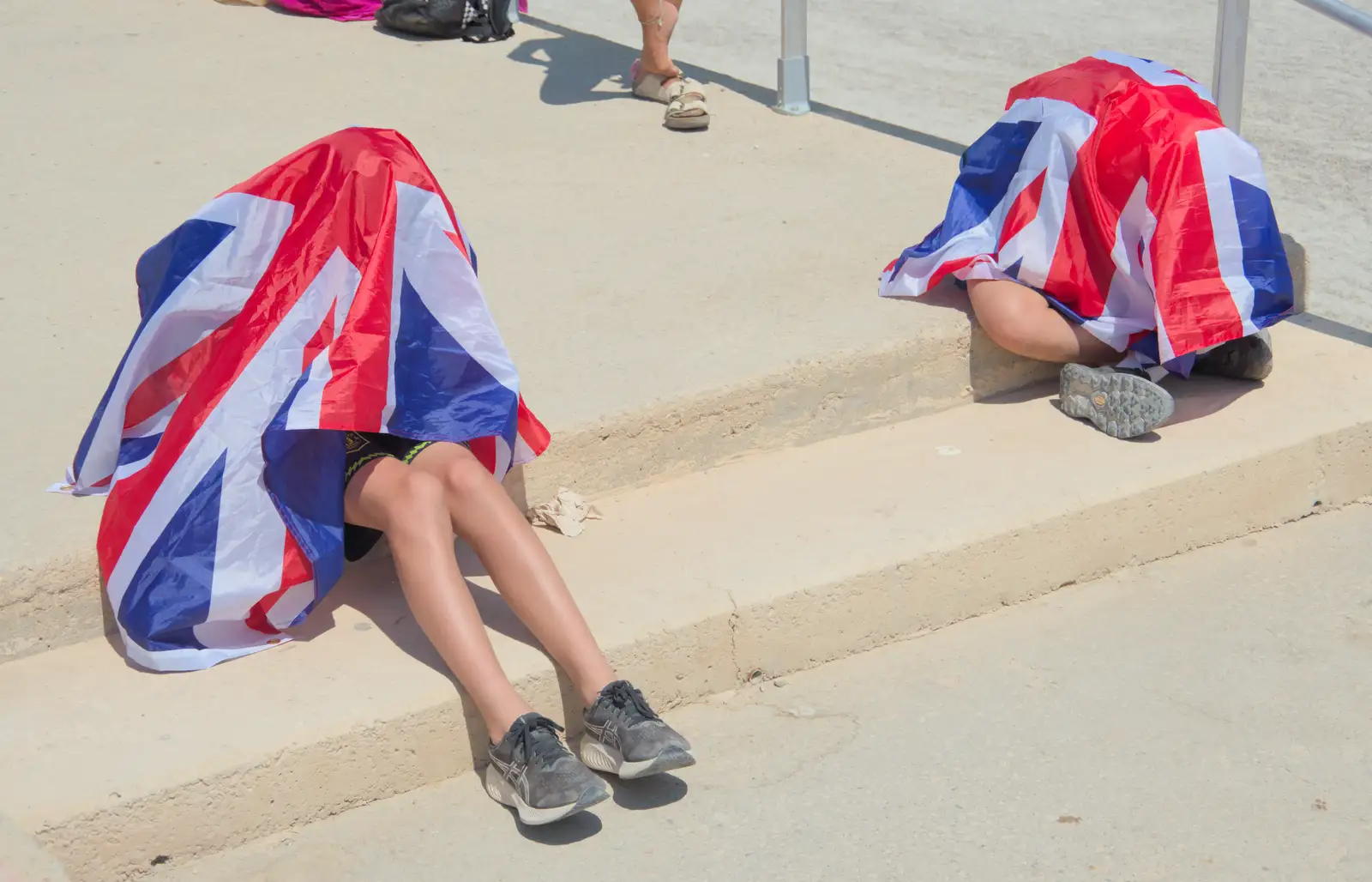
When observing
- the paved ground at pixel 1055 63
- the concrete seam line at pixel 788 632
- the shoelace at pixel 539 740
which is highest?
the paved ground at pixel 1055 63

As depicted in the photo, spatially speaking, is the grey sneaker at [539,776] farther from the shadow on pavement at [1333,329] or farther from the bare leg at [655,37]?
the bare leg at [655,37]

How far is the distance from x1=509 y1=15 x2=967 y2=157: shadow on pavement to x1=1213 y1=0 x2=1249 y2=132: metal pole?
97 centimetres

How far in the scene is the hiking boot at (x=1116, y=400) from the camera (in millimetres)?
3598

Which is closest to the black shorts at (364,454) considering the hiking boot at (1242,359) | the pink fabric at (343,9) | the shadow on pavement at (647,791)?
the shadow on pavement at (647,791)

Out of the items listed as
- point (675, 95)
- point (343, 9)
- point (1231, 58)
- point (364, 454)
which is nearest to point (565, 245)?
point (675, 95)

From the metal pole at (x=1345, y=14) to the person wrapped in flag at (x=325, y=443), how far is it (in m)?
2.46

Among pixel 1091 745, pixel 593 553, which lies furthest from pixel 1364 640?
pixel 593 553

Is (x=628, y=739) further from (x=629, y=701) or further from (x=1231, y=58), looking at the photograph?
(x=1231, y=58)

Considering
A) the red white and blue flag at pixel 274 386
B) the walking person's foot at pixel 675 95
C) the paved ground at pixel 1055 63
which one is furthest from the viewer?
the paved ground at pixel 1055 63

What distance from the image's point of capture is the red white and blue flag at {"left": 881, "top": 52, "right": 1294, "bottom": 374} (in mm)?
3609

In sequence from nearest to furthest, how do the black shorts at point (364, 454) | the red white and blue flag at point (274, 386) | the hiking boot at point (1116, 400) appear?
the red white and blue flag at point (274, 386) → the black shorts at point (364, 454) → the hiking boot at point (1116, 400)

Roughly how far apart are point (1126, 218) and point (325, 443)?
199 centimetres

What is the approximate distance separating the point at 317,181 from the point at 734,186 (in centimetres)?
194

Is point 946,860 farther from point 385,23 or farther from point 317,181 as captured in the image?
point 385,23
